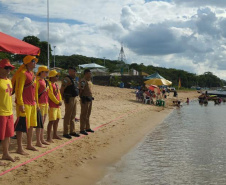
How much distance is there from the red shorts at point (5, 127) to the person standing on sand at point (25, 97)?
0.41 meters

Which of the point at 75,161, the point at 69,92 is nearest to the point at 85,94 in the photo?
the point at 69,92

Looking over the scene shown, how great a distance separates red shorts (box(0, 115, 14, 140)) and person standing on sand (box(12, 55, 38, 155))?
0.41 metres

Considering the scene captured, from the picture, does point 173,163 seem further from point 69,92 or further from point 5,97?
point 5,97

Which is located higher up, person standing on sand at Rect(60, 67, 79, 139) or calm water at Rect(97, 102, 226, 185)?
person standing on sand at Rect(60, 67, 79, 139)

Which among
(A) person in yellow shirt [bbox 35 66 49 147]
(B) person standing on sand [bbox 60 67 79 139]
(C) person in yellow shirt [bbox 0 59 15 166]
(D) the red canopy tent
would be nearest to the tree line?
(B) person standing on sand [bbox 60 67 79 139]

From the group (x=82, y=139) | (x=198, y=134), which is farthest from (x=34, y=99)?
(x=198, y=134)

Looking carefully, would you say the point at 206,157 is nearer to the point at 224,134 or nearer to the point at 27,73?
the point at 224,134

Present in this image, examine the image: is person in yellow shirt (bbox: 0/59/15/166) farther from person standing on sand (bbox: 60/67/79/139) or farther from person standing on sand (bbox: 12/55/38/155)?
person standing on sand (bbox: 60/67/79/139)

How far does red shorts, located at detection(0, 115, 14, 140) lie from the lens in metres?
4.71

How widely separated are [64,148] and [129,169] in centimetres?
168

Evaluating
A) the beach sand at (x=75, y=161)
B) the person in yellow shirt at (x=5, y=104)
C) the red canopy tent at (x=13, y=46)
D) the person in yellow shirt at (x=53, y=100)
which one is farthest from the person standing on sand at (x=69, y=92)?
the person in yellow shirt at (x=5, y=104)

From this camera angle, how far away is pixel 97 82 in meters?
41.4

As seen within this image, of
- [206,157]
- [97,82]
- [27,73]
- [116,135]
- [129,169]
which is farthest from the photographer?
[97,82]

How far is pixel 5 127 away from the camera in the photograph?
15.7 feet
